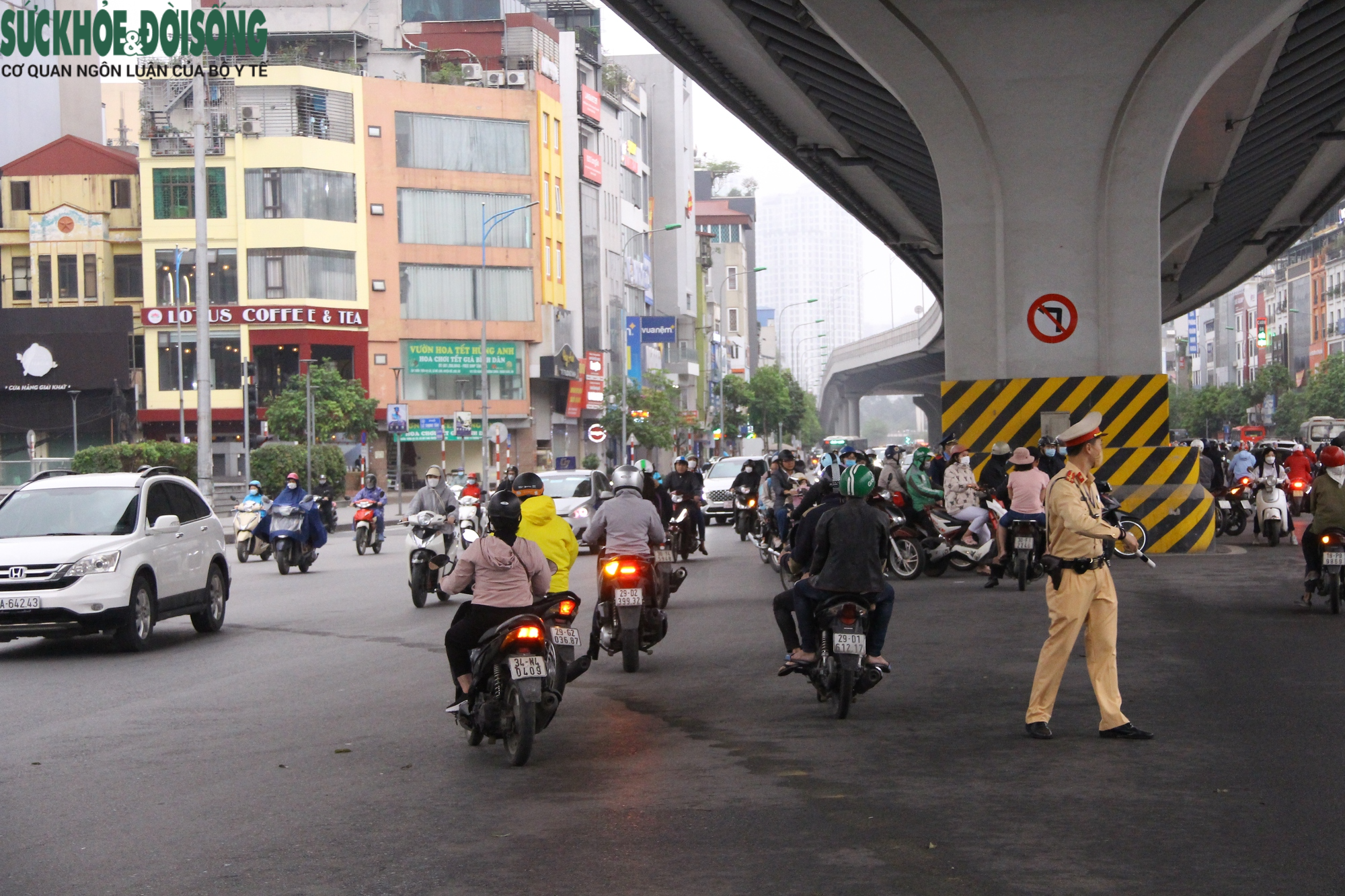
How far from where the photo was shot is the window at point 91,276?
6241 centimetres

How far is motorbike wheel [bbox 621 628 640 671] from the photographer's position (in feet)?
38.4

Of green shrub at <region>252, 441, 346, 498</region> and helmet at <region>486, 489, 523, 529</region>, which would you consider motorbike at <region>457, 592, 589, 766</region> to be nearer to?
helmet at <region>486, 489, 523, 529</region>

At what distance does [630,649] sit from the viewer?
1171cm

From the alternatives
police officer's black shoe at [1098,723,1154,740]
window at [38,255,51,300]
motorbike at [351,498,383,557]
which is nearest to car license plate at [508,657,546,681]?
police officer's black shoe at [1098,723,1154,740]

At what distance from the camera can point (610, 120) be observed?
8588cm

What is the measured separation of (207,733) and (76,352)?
55.5 meters

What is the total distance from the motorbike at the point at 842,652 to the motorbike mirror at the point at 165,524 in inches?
287

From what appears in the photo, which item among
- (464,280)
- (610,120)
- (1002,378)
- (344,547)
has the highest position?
(610,120)

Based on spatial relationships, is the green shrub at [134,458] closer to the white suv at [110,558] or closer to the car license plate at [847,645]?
the white suv at [110,558]

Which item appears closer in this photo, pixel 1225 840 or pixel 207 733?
pixel 1225 840

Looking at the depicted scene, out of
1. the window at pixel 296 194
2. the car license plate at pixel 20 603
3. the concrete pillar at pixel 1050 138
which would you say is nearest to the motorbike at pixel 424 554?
the car license plate at pixel 20 603

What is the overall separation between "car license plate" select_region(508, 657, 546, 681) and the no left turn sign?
13104mm

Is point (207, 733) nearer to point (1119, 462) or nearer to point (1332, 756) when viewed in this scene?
point (1332, 756)

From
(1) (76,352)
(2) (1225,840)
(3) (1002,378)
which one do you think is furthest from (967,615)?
(1) (76,352)
